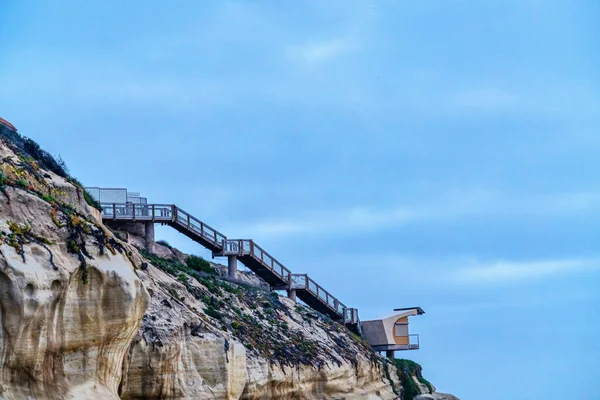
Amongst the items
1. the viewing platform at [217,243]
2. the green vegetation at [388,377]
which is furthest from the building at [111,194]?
the green vegetation at [388,377]

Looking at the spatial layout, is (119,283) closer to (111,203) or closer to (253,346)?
(253,346)

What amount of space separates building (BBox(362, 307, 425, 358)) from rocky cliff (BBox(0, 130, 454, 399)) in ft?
63.7

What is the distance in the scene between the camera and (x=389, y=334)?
58.7 metres

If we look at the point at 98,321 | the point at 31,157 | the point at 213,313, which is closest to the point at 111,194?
the point at 213,313

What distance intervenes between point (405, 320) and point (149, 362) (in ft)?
123

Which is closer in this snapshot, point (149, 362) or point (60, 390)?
point (60, 390)

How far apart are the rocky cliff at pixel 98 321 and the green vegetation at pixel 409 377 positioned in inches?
613

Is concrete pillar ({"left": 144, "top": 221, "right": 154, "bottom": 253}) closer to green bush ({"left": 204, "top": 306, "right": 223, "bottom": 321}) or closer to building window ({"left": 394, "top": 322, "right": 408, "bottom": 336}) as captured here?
green bush ({"left": 204, "top": 306, "right": 223, "bottom": 321})

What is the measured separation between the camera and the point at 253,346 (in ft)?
113

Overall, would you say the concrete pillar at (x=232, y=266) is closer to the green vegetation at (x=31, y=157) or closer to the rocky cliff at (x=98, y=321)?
the rocky cliff at (x=98, y=321)

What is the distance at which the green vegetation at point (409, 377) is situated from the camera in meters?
53.9

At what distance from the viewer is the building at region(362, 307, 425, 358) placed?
58562 millimetres

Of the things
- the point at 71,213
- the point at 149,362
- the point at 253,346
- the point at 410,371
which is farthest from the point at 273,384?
the point at 410,371

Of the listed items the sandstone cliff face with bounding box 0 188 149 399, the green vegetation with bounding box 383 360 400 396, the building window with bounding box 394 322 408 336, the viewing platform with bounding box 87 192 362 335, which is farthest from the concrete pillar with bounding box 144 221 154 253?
the sandstone cliff face with bounding box 0 188 149 399
